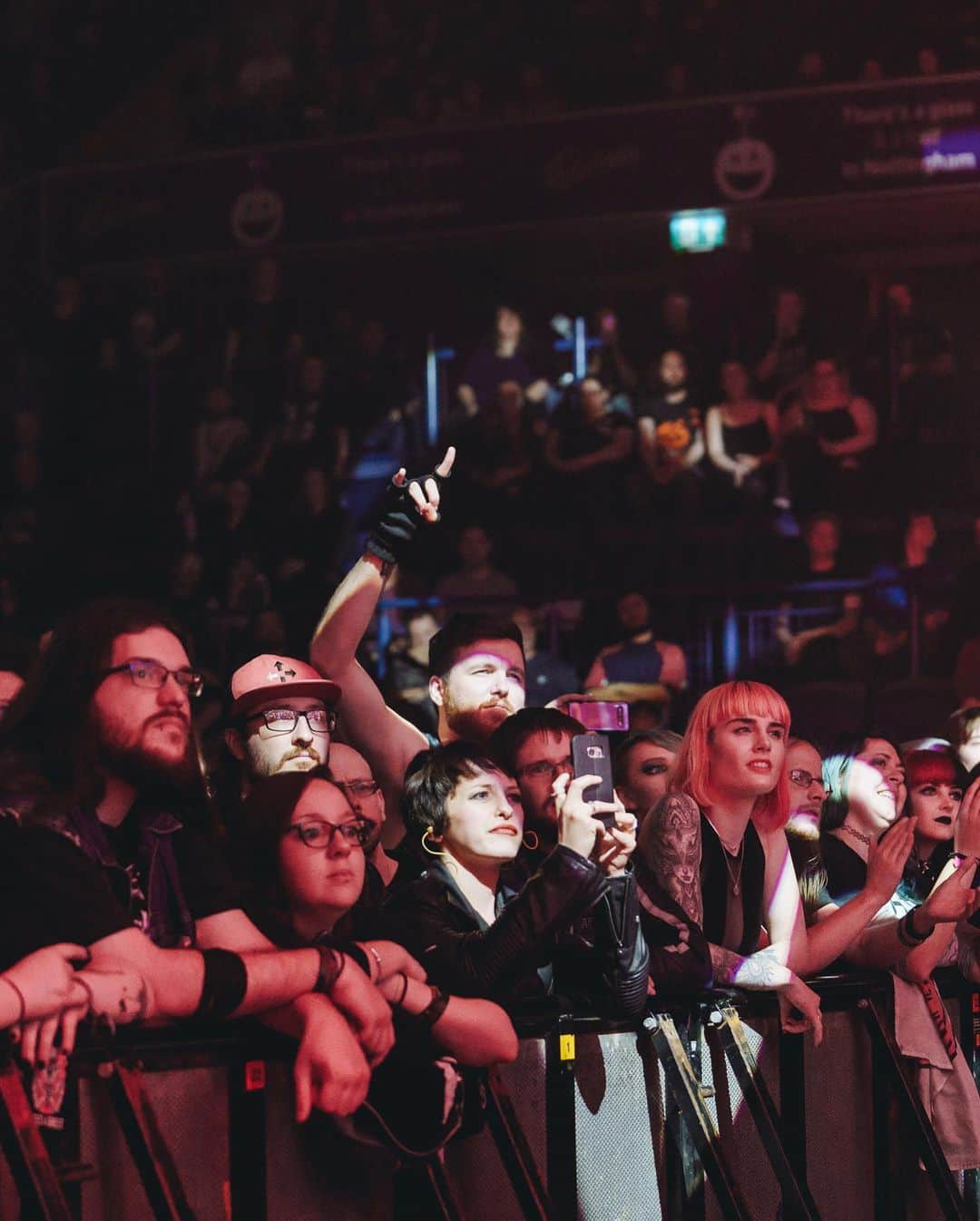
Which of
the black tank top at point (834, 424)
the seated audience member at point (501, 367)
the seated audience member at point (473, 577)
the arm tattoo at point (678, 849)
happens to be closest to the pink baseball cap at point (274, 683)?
the arm tattoo at point (678, 849)

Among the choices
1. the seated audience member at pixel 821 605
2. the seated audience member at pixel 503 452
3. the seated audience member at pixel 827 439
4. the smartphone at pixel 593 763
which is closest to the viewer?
the smartphone at pixel 593 763

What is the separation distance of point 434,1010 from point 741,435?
811cm

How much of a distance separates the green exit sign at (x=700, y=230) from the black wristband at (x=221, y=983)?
32.0 feet

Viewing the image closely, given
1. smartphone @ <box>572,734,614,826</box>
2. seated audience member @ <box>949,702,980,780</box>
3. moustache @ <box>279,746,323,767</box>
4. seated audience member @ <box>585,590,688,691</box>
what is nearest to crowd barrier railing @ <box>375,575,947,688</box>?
seated audience member @ <box>585,590,688,691</box>

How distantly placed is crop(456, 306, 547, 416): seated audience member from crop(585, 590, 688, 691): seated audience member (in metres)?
2.54

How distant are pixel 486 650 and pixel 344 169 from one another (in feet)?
27.8

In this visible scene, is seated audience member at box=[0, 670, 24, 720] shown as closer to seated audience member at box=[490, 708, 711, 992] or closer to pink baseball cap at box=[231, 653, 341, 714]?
pink baseball cap at box=[231, 653, 341, 714]

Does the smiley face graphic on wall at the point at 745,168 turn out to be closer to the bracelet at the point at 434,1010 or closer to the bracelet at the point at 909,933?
the bracelet at the point at 909,933

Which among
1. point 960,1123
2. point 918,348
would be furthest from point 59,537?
point 960,1123

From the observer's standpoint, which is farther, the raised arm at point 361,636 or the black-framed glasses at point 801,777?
the black-framed glasses at point 801,777

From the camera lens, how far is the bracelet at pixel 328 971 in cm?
318

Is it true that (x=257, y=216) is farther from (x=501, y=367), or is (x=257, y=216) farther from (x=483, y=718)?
(x=483, y=718)

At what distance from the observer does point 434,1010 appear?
3.40 metres

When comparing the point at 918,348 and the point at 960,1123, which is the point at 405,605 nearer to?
the point at 918,348
